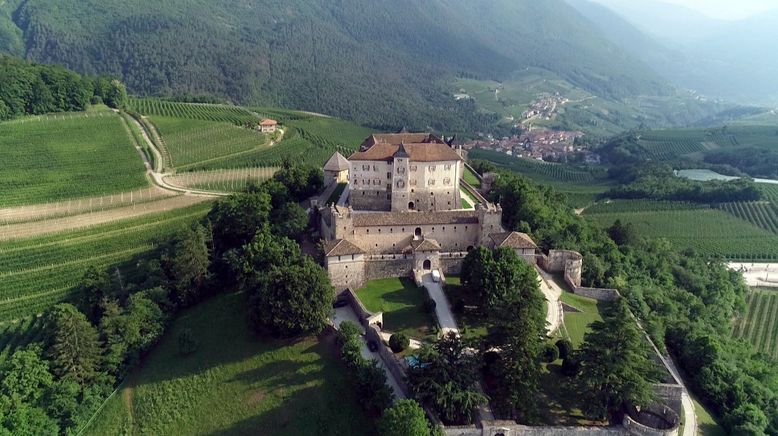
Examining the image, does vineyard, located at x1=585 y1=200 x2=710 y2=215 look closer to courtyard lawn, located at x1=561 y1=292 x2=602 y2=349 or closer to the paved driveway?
courtyard lawn, located at x1=561 y1=292 x2=602 y2=349

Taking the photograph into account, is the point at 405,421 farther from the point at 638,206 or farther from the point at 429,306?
the point at 638,206

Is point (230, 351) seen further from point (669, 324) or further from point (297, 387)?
point (669, 324)

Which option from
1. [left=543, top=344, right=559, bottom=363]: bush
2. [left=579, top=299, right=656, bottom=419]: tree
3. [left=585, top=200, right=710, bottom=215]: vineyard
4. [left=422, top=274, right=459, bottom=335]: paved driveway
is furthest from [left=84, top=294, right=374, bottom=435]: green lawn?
[left=585, top=200, right=710, bottom=215]: vineyard

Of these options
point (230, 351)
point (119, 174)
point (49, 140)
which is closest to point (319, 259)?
point (230, 351)

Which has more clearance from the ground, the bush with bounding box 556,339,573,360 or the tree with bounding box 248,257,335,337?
the tree with bounding box 248,257,335,337

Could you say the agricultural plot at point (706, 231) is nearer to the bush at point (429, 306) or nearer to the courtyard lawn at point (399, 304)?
the courtyard lawn at point (399, 304)

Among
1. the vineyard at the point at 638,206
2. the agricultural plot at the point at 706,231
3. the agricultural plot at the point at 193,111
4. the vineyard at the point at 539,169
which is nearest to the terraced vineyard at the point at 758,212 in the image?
the agricultural plot at the point at 706,231
